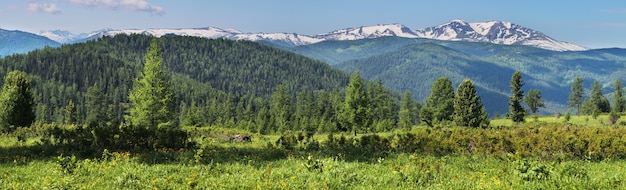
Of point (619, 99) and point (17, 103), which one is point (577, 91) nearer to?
point (619, 99)

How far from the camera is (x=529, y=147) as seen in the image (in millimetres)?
18969

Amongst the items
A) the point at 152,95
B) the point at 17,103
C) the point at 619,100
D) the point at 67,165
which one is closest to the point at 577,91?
the point at 619,100

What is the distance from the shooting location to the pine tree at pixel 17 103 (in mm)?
54219

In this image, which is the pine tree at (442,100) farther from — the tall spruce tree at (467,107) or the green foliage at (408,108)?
the green foliage at (408,108)

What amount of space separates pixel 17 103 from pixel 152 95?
24.4 m

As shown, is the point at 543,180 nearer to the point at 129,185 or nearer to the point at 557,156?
the point at 557,156

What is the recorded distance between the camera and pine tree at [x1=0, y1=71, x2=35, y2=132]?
54.2 metres

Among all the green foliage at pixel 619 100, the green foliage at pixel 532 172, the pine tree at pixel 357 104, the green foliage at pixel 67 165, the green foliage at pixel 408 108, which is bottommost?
the green foliage at pixel 408 108

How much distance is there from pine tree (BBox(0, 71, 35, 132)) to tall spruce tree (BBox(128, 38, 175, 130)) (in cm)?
2161

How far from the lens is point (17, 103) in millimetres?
54625

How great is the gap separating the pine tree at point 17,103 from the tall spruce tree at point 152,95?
2161cm

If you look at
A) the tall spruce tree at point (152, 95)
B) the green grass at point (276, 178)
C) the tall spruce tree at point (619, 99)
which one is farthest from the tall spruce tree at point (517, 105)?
the green grass at point (276, 178)

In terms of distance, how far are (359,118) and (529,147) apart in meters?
35.2

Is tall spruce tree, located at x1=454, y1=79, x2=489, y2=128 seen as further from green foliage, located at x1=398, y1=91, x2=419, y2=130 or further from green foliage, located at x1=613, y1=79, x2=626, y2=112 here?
green foliage, located at x1=613, y1=79, x2=626, y2=112
